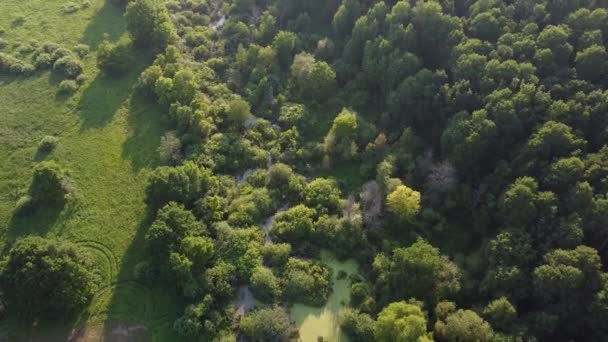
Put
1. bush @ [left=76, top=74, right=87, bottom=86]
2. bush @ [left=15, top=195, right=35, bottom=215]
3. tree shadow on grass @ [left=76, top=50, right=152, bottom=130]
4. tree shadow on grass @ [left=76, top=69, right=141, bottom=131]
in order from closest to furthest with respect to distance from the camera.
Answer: bush @ [left=15, top=195, right=35, bottom=215] → tree shadow on grass @ [left=76, top=69, right=141, bottom=131] → tree shadow on grass @ [left=76, top=50, right=152, bottom=130] → bush @ [left=76, top=74, right=87, bottom=86]

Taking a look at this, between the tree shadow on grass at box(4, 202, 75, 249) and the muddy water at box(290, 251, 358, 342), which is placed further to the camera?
the tree shadow on grass at box(4, 202, 75, 249)

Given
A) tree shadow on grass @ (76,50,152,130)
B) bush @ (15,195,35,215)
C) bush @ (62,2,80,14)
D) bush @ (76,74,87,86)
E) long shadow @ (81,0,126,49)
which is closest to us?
bush @ (15,195,35,215)

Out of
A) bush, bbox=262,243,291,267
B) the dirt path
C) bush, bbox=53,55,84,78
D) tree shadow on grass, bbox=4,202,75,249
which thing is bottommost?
the dirt path

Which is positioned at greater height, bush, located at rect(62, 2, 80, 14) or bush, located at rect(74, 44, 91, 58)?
bush, located at rect(62, 2, 80, 14)

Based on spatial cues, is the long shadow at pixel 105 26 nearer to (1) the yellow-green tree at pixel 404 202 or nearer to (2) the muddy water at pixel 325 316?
(1) the yellow-green tree at pixel 404 202

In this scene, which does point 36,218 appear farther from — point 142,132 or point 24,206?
point 142,132

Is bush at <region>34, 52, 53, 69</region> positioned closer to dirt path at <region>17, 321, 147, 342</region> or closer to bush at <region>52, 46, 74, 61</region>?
bush at <region>52, 46, 74, 61</region>

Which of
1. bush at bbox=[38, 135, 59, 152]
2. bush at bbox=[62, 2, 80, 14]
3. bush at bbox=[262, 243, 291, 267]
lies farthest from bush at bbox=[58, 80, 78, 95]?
bush at bbox=[262, 243, 291, 267]

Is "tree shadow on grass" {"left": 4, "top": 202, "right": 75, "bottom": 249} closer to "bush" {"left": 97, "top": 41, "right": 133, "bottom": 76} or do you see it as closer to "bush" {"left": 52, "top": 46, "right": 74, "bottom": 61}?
"bush" {"left": 97, "top": 41, "right": 133, "bottom": 76}
